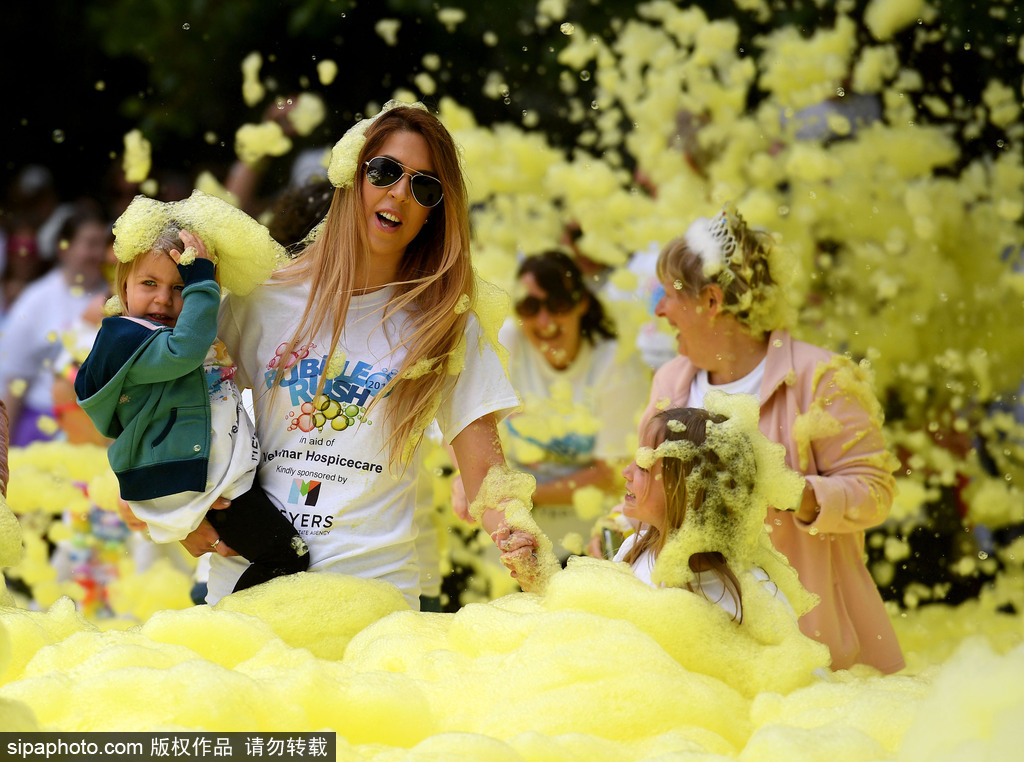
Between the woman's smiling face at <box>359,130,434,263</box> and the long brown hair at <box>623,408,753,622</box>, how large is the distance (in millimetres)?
603

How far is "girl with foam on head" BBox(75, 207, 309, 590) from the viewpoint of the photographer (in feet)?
6.17

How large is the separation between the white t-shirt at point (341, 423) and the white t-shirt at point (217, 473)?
0.06 meters

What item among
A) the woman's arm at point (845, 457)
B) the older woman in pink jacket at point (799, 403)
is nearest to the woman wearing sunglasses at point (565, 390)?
the older woman in pink jacket at point (799, 403)

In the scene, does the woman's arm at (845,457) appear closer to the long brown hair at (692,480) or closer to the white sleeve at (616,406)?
the long brown hair at (692,480)

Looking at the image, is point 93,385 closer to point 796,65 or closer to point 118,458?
point 118,458

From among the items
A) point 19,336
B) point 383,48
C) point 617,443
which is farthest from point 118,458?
point 383,48

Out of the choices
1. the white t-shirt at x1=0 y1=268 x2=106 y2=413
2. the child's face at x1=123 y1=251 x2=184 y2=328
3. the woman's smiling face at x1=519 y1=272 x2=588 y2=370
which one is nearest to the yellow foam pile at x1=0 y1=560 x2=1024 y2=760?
the child's face at x1=123 y1=251 x2=184 y2=328

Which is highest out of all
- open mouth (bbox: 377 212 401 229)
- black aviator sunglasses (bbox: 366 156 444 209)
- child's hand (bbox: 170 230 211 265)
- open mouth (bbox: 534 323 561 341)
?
black aviator sunglasses (bbox: 366 156 444 209)

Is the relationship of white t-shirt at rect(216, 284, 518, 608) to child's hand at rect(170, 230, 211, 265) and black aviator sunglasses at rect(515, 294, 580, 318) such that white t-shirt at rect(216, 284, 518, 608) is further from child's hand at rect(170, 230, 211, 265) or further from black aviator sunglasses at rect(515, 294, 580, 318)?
black aviator sunglasses at rect(515, 294, 580, 318)

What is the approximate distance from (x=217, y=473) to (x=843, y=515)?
124 centimetres

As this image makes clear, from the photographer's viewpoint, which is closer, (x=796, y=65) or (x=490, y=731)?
(x=490, y=731)

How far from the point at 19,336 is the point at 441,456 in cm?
163

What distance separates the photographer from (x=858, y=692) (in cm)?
153

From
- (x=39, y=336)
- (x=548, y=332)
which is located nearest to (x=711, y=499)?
(x=548, y=332)
